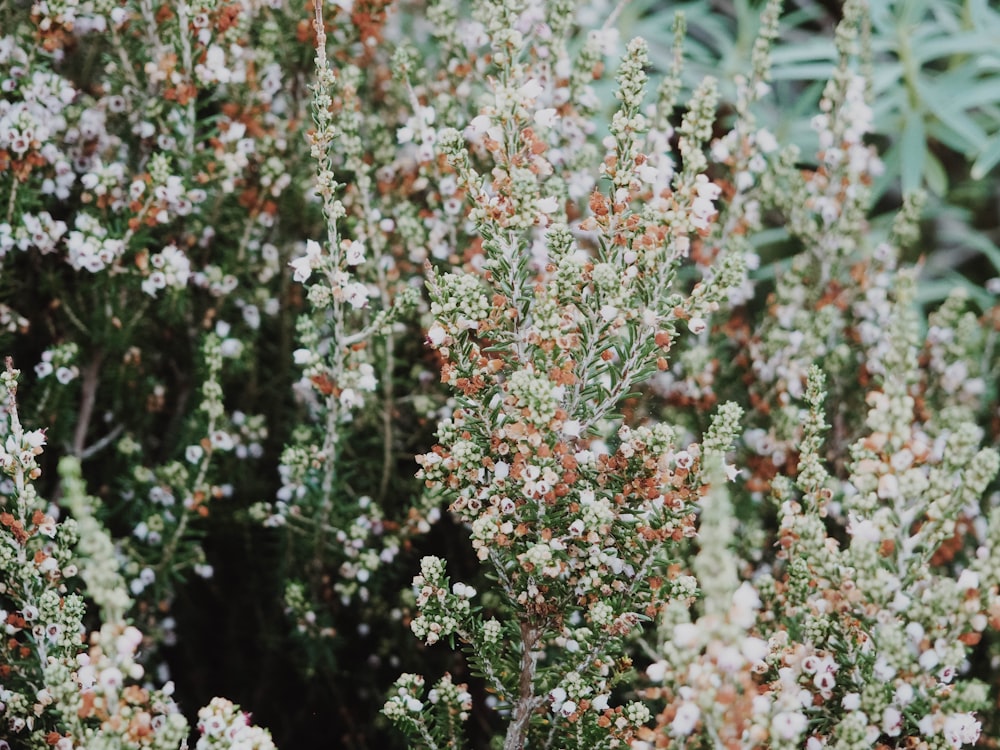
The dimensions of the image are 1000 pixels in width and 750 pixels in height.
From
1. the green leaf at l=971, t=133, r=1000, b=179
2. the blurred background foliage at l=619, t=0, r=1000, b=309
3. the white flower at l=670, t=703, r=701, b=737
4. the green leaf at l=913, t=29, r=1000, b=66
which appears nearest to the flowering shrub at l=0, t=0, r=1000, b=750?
the white flower at l=670, t=703, r=701, b=737

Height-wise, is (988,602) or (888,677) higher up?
(988,602)

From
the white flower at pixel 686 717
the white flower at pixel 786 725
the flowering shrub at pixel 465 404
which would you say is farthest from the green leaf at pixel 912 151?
the white flower at pixel 686 717

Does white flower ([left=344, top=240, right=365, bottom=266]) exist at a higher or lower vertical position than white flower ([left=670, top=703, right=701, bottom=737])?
higher

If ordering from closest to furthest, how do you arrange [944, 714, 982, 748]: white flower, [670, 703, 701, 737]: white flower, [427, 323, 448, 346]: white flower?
[670, 703, 701, 737]: white flower → [944, 714, 982, 748]: white flower → [427, 323, 448, 346]: white flower

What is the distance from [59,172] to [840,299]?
2.28 m

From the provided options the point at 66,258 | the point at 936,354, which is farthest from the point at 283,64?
the point at 936,354

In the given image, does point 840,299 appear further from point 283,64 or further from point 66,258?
point 66,258

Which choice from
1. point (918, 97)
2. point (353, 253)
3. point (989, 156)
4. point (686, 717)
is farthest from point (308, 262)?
point (918, 97)

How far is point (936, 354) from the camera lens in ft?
9.45

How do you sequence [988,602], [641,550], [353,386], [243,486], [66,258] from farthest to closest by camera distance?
[243,486]
[66,258]
[353,386]
[641,550]
[988,602]

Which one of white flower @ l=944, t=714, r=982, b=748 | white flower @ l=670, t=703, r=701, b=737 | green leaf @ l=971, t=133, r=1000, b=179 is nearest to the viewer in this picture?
white flower @ l=670, t=703, r=701, b=737

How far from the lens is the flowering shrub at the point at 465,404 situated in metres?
1.60

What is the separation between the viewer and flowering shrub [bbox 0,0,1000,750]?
1600 mm

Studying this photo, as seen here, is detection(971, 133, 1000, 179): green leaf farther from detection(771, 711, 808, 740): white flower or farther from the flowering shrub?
detection(771, 711, 808, 740): white flower
